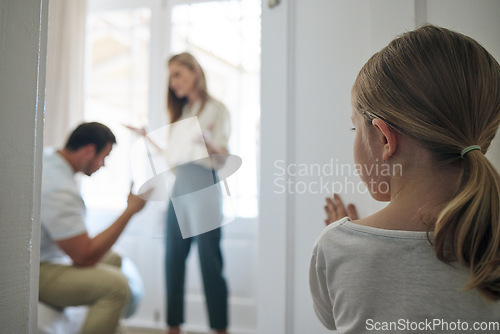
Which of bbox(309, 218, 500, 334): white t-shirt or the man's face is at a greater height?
the man's face

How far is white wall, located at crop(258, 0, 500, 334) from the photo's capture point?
0.62m

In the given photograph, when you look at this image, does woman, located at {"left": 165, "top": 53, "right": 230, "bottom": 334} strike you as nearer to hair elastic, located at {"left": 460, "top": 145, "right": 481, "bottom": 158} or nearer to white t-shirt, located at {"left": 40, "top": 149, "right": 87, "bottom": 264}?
white t-shirt, located at {"left": 40, "top": 149, "right": 87, "bottom": 264}

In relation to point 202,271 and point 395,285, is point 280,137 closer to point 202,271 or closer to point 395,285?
point 395,285

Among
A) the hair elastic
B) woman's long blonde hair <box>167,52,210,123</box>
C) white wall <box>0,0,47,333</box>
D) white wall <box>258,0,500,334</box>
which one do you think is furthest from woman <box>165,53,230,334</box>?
the hair elastic

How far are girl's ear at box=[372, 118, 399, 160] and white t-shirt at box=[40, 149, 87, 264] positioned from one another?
0.69 metres

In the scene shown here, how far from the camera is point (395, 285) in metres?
0.49

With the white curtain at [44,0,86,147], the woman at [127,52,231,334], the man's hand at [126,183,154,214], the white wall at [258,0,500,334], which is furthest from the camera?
the white curtain at [44,0,86,147]

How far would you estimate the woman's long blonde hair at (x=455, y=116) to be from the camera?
0.46 meters

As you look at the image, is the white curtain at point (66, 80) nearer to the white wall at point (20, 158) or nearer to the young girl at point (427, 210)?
the white wall at point (20, 158)

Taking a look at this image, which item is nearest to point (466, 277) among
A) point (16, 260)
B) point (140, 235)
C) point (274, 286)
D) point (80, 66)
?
point (274, 286)

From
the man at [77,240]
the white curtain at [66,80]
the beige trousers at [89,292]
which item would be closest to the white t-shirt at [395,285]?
the man at [77,240]

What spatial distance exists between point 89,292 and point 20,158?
0.51 meters

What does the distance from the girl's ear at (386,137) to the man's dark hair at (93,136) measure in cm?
58

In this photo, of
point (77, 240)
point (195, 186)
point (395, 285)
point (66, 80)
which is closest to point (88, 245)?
point (77, 240)
